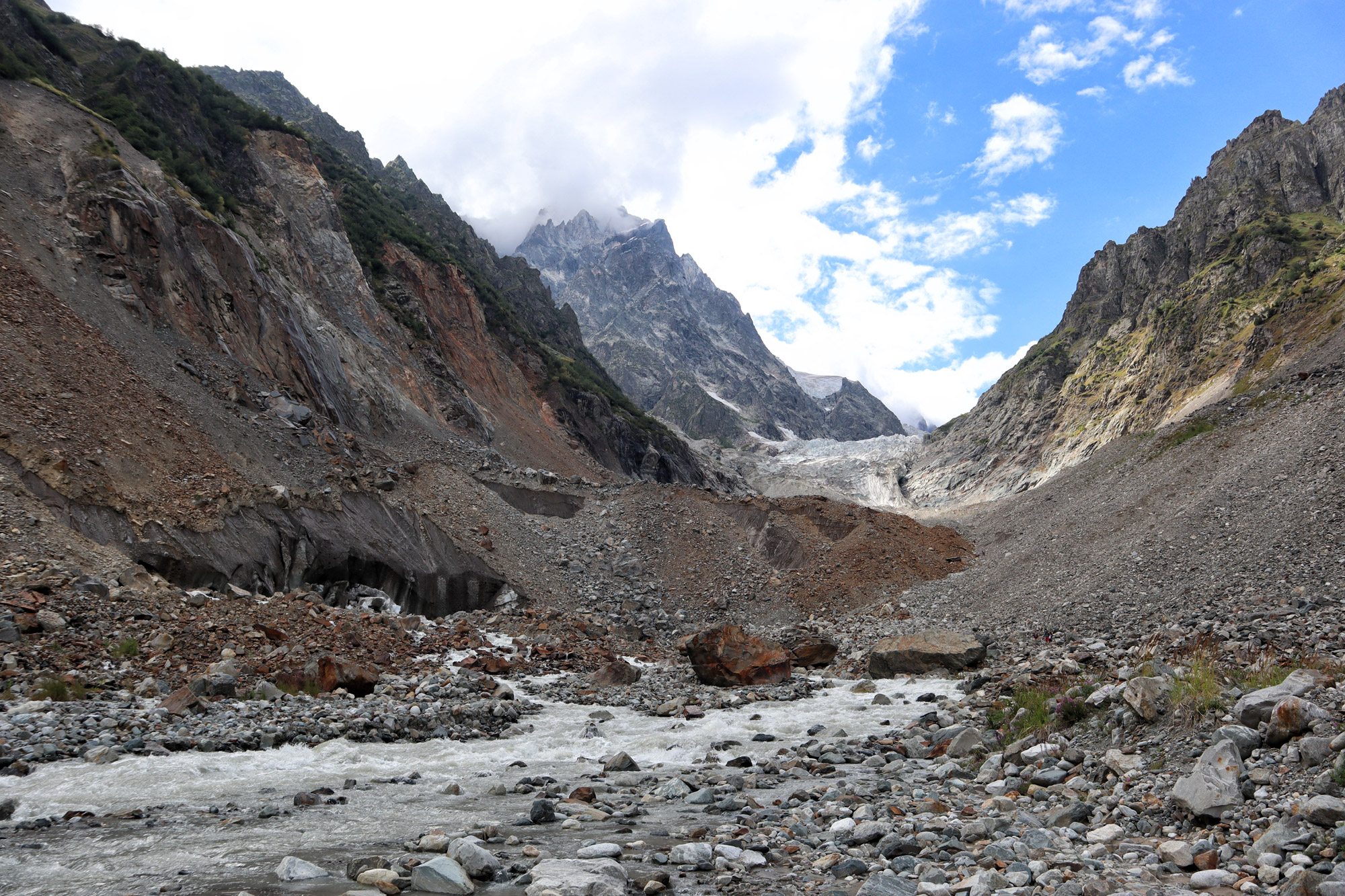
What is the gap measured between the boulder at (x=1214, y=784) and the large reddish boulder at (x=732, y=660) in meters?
13.7

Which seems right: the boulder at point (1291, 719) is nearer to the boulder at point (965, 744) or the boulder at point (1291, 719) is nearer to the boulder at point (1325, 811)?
the boulder at point (1325, 811)

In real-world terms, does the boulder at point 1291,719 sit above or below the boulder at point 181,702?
below

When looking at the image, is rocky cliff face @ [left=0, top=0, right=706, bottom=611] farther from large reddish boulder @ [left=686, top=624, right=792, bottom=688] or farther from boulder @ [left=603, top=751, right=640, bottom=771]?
boulder @ [left=603, top=751, right=640, bottom=771]

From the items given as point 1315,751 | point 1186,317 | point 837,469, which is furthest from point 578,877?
point 837,469

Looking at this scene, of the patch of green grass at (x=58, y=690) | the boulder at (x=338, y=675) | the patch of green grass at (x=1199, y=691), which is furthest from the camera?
the boulder at (x=338, y=675)

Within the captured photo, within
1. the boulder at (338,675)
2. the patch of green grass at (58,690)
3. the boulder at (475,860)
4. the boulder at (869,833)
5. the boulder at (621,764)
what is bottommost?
the boulder at (621,764)

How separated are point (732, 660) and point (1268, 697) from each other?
13774 mm

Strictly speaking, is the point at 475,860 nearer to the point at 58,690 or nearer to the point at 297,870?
the point at 297,870

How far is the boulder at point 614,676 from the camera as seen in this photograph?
19.0 meters

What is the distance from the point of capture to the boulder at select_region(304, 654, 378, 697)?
14.3 m

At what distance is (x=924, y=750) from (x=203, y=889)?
30.5ft

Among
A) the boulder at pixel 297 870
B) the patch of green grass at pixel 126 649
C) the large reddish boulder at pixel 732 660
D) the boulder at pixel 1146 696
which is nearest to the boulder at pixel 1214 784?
the boulder at pixel 1146 696

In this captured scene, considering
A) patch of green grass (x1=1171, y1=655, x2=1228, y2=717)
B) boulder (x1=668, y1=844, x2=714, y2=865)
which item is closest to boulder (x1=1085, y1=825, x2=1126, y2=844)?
patch of green grass (x1=1171, y1=655, x2=1228, y2=717)

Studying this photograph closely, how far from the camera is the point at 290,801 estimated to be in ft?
27.6
